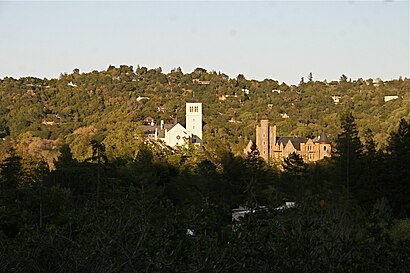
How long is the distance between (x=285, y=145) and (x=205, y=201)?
65.6 m

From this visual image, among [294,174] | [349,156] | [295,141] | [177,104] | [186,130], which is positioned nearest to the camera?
[349,156]

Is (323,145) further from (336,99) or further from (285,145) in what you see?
(336,99)

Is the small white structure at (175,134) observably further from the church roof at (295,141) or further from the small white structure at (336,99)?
the small white structure at (336,99)

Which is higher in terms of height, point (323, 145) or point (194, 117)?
point (194, 117)

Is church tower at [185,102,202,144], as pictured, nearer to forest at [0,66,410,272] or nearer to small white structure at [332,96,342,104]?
forest at [0,66,410,272]

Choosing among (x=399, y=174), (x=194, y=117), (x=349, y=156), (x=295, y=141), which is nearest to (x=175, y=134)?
(x=194, y=117)

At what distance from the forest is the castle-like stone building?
5022 millimetres

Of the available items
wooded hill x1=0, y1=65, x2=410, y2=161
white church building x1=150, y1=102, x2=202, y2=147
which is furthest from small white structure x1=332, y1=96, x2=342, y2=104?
white church building x1=150, y1=102, x2=202, y2=147

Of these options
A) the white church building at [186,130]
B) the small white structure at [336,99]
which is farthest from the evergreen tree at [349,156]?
the small white structure at [336,99]

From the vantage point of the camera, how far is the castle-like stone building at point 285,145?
68375mm

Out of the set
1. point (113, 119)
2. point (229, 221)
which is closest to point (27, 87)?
point (113, 119)

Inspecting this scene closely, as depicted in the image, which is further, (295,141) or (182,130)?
(182,130)

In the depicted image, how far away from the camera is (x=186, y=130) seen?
77.2 metres

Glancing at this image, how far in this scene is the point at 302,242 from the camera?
801cm
